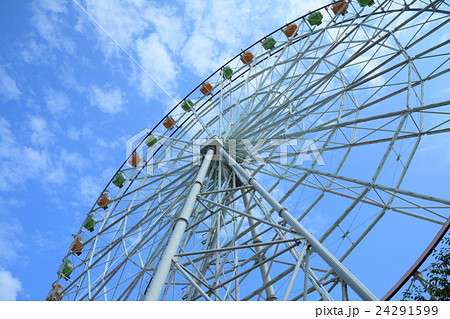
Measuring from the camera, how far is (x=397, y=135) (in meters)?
11.9

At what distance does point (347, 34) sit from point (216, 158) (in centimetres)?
665

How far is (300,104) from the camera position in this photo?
572 inches

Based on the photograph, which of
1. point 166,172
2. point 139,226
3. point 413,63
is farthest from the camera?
point 166,172
